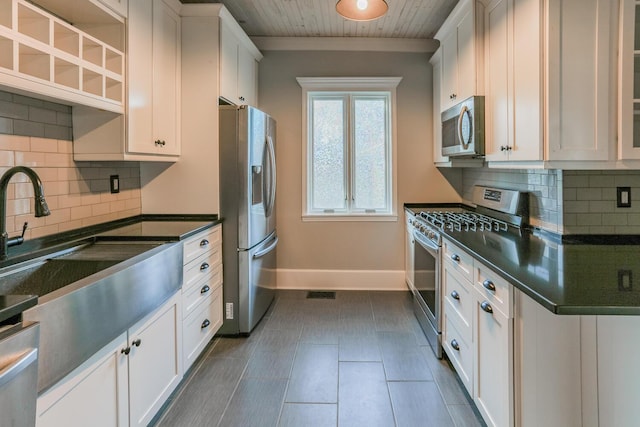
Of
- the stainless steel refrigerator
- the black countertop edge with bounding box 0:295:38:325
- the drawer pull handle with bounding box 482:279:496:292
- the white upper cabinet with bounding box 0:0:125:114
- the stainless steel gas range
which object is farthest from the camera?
the stainless steel refrigerator

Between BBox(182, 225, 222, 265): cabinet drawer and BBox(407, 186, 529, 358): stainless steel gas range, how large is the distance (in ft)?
5.25

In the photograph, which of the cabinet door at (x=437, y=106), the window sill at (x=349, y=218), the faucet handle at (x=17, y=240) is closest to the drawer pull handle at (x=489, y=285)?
the cabinet door at (x=437, y=106)

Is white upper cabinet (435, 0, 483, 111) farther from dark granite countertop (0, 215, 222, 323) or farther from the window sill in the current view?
dark granite countertop (0, 215, 222, 323)

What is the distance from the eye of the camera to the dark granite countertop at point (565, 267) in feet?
4.00

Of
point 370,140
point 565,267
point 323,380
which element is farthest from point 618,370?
point 370,140

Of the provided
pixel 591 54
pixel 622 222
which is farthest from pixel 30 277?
pixel 622 222

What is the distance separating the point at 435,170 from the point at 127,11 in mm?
3155

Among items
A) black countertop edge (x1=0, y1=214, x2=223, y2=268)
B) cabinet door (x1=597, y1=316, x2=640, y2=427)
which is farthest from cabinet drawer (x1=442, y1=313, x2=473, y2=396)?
black countertop edge (x1=0, y1=214, x2=223, y2=268)

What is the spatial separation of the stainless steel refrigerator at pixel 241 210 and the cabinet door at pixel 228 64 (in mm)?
257

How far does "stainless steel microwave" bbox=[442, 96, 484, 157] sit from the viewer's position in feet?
9.02

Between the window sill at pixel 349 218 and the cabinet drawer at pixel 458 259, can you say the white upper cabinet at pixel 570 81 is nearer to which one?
the cabinet drawer at pixel 458 259

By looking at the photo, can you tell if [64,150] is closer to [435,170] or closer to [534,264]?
[534,264]

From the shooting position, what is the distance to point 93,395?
4.76 ft

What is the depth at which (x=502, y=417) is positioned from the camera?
1654 mm
